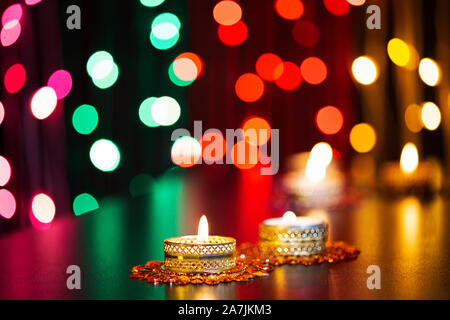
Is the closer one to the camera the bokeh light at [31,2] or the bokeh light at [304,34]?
the bokeh light at [31,2]

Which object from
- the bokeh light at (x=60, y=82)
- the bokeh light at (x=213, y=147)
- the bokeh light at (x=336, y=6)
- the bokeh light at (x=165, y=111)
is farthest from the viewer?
the bokeh light at (x=213, y=147)

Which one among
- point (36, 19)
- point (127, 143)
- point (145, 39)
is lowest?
point (127, 143)

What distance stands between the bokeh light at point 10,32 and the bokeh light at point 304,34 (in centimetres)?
357

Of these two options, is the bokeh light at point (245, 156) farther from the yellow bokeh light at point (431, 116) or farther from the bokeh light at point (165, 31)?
the yellow bokeh light at point (431, 116)

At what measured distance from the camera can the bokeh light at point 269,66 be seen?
18.0 feet

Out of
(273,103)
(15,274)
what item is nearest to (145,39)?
(273,103)

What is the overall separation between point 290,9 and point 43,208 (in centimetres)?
352

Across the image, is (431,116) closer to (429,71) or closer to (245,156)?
(429,71)

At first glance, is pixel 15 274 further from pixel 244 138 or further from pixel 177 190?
pixel 244 138

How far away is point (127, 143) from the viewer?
373cm

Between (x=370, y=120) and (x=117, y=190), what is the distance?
2003 mm

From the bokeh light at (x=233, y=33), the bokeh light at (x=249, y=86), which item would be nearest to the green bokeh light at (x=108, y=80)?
the bokeh light at (x=233, y=33)

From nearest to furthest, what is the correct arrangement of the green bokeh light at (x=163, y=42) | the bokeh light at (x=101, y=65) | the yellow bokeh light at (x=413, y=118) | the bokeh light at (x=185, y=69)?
the bokeh light at (x=101, y=65)
the yellow bokeh light at (x=413, y=118)
the green bokeh light at (x=163, y=42)
the bokeh light at (x=185, y=69)

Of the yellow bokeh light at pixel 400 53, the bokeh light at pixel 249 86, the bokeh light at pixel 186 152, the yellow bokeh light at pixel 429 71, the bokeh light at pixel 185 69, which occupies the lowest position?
the bokeh light at pixel 186 152
